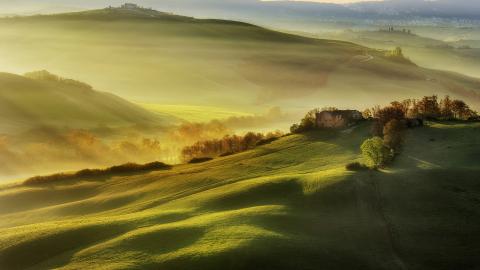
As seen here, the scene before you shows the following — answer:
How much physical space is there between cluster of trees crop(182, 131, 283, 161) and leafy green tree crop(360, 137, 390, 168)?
33.2 m

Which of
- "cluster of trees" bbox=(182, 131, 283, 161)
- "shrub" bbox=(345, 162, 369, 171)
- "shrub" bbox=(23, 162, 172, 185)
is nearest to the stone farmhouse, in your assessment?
"cluster of trees" bbox=(182, 131, 283, 161)

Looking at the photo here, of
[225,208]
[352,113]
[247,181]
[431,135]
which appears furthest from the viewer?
[352,113]

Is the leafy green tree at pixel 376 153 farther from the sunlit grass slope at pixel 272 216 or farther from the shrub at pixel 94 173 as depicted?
the shrub at pixel 94 173

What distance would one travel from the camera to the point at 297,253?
215ft

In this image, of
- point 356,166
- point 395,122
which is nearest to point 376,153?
point 356,166

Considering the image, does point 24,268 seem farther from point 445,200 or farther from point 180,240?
point 445,200

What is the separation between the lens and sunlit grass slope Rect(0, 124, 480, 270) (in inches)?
2625

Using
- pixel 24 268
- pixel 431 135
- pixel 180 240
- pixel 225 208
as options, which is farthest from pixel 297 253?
pixel 431 135

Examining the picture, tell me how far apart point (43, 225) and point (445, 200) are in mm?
57910

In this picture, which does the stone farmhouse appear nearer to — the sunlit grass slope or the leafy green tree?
the sunlit grass slope

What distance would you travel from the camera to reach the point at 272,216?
78.2 metres

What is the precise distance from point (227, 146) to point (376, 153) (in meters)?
54.5

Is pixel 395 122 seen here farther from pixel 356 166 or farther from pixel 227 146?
pixel 227 146

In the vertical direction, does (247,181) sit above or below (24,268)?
above
